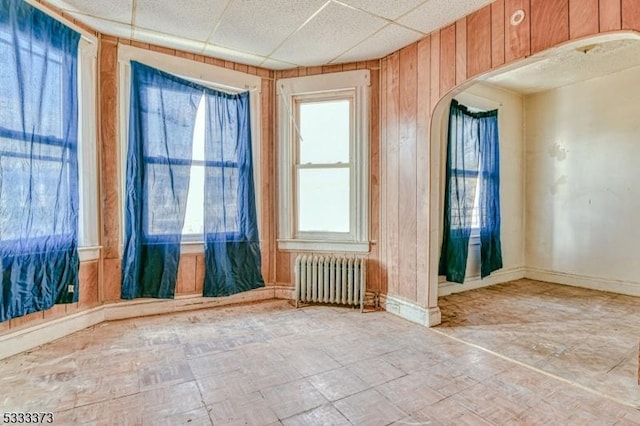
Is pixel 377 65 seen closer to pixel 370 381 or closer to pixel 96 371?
pixel 370 381

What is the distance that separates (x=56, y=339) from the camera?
281cm

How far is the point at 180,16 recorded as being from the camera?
284cm

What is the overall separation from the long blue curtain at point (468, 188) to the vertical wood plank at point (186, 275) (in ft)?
9.91

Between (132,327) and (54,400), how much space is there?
3.86ft

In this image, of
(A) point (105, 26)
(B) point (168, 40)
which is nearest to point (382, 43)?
(B) point (168, 40)

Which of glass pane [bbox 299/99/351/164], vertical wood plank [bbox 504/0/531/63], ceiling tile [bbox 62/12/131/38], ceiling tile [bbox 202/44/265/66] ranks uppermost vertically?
ceiling tile [bbox 202/44/265/66]

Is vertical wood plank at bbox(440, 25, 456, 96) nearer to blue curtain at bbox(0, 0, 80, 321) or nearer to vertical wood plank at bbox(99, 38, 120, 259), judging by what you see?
vertical wood plank at bbox(99, 38, 120, 259)

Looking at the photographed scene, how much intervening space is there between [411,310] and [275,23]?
296cm

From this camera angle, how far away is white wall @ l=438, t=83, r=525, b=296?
4.80m

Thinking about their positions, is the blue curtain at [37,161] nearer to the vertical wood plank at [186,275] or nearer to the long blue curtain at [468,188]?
the vertical wood plank at [186,275]

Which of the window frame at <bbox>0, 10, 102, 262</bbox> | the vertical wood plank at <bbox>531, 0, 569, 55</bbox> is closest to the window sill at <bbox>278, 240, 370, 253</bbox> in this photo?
the window frame at <bbox>0, 10, 102, 262</bbox>

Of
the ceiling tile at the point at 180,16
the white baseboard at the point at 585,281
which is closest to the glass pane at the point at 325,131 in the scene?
the ceiling tile at the point at 180,16

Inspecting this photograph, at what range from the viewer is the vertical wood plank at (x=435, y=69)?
3080 millimetres

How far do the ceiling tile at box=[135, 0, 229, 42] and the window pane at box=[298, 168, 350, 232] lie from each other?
5.79 feet
